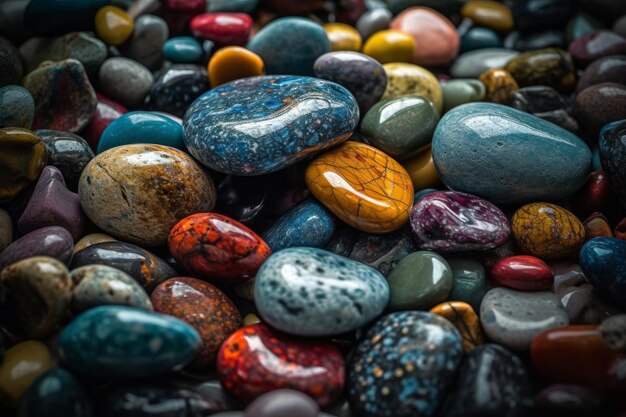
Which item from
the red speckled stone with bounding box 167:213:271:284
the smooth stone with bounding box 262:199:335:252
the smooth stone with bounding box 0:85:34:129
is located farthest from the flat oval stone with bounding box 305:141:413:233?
the smooth stone with bounding box 0:85:34:129

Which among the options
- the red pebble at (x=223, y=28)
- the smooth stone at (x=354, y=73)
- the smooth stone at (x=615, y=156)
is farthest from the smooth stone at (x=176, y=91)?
the smooth stone at (x=615, y=156)

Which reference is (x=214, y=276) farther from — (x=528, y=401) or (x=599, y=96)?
(x=599, y=96)

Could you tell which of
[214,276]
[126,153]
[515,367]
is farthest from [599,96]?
[126,153]

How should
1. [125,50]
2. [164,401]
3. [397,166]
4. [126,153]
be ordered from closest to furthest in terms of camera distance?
1. [164,401]
2. [126,153]
3. [397,166]
4. [125,50]

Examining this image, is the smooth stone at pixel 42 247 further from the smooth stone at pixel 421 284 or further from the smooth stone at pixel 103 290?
the smooth stone at pixel 421 284

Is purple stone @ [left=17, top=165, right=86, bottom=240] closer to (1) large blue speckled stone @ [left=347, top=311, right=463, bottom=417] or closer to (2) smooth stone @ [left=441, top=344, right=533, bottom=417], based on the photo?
(1) large blue speckled stone @ [left=347, top=311, right=463, bottom=417]

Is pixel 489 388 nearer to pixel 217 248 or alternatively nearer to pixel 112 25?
pixel 217 248
